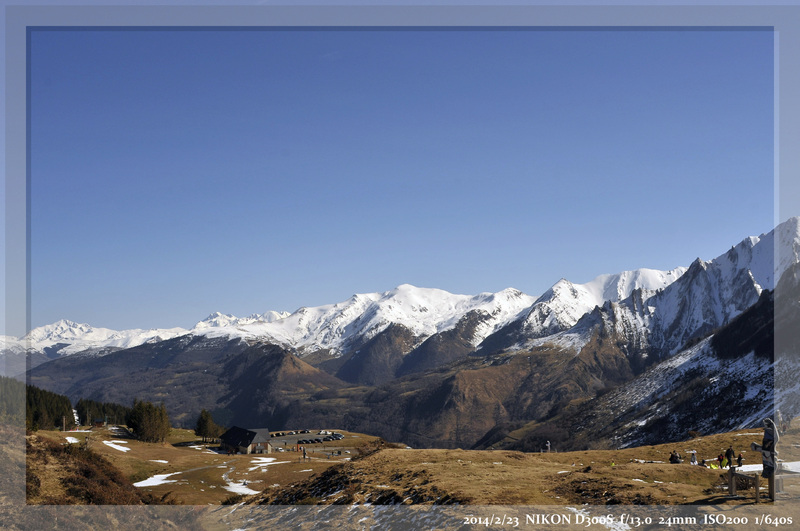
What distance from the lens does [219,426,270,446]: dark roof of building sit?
143125mm

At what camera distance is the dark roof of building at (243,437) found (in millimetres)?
143125

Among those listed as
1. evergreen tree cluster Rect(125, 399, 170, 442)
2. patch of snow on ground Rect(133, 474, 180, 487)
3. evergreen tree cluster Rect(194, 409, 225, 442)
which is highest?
patch of snow on ground Rect(133, 474, 180, 487)

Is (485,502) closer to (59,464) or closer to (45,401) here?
(59,464)

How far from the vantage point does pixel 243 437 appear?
145375 mm

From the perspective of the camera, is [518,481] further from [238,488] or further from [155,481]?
[155,481]

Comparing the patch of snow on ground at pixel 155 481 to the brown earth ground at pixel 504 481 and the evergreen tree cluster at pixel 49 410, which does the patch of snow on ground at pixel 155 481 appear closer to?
the brown earth ground at pixel 504 481

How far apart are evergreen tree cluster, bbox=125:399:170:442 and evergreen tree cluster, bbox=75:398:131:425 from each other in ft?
65.5

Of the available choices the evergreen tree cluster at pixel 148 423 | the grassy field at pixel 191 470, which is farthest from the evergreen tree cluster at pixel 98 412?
the grassy field at pixel 191 470

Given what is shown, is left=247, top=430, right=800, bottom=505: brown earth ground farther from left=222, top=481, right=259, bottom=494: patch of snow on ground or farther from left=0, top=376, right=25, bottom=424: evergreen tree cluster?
left=0, top=376, right=25, bottom=424: evergreen tree cluster

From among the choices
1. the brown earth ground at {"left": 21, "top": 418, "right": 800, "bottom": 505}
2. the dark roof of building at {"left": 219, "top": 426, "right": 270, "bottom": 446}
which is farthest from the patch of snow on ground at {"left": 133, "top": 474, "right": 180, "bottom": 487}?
the dark roof of building at {"left": 219, "top": 426, "right": 270, "bottom": 446}

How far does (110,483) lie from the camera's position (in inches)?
1992

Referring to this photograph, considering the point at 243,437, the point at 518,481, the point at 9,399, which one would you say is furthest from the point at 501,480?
the point at 243,437

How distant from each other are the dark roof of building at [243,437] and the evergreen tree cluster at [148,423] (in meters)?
15.0

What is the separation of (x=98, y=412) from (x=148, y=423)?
4961cm
